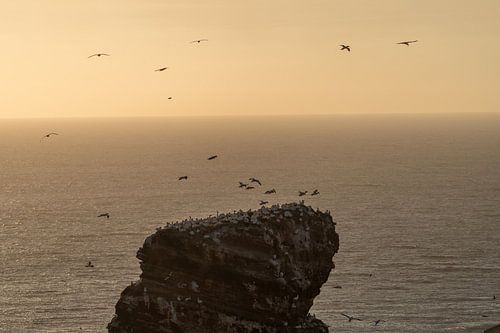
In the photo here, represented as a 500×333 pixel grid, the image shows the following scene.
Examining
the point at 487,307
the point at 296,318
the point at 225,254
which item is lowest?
the point at 487,307

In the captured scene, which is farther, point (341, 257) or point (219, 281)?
point (341, 257)

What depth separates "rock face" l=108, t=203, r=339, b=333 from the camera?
41.4 meters

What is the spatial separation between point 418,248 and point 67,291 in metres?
56.2

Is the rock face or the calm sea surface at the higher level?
the rock face

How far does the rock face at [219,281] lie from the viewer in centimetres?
4138

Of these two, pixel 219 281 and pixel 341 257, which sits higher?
pixel 219 281

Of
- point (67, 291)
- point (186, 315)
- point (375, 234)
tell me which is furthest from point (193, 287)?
point (375, 234)

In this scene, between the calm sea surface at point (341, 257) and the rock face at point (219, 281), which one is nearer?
the rock face at point (219, 281)

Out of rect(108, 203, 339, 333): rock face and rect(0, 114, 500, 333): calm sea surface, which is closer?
rect(108, 203, 339, 333): rock face

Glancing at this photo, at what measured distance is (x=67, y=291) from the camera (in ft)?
334

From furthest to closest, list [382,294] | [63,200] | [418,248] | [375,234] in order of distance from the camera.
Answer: [63,200], [375,234], [418,248], [382,294]

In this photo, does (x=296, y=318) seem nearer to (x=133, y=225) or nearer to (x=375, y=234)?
(x=375, y=234)

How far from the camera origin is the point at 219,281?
4147cm

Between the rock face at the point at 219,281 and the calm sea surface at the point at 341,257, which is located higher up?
the rock face at the point at 219,281
